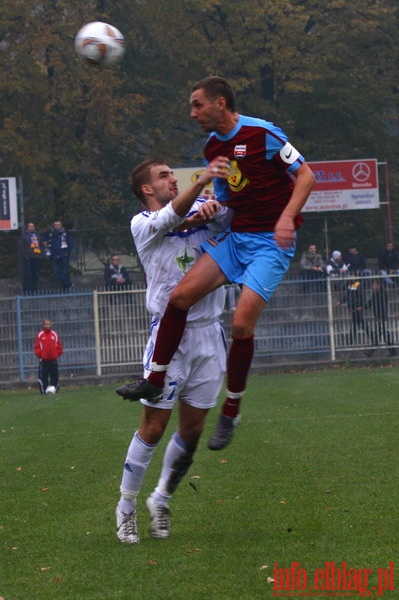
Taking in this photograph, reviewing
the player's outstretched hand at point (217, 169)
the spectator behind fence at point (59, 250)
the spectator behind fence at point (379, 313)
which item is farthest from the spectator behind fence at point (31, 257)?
→ the player's outstretched hand at point (217, 169)

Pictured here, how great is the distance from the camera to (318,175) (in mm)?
33562

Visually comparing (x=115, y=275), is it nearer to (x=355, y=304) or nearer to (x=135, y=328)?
(x=135, y=328)

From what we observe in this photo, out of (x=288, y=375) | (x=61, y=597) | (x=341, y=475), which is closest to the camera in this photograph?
(x=61, y=597)

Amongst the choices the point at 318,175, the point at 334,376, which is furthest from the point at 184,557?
the point at 318,175

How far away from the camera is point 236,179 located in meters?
7.10

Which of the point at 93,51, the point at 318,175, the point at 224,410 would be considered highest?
the point at 318,175

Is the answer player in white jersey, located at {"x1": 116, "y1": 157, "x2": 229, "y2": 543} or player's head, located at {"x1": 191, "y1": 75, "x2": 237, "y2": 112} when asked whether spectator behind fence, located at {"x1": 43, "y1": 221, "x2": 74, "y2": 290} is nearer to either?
player in white jersey, located at {"x1": 116, "y1": 157, "x2": 229, "y2": 543}

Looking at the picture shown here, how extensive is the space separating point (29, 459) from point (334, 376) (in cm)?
1261

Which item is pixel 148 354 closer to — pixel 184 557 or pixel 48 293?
pixel 184 557

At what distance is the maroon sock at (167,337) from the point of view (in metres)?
6.98

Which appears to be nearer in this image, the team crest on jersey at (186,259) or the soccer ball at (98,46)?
the team crest on jersey at (186,259)

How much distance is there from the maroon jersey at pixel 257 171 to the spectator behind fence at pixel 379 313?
1984 cm

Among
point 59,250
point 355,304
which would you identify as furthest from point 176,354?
point 59,250

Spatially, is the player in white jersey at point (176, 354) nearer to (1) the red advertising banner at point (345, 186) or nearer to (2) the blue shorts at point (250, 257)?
(2) the blue shorts at point (250, 257)
